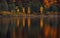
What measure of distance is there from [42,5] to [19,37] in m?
42.0

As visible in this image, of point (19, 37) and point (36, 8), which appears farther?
point (36, 8)

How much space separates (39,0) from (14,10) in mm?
11909

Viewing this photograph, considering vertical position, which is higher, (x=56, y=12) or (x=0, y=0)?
(x=0, y=0)

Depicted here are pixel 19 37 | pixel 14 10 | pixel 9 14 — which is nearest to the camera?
pixel 19 37

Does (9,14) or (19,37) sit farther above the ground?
(19,37)

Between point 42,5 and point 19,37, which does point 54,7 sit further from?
point 19,37

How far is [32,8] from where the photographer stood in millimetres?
54812

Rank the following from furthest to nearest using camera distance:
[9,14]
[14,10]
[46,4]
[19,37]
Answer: [46,4], [14,10], [9,14], [19,37]

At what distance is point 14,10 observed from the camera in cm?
5094

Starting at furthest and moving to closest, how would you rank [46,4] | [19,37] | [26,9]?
[46,4], [26,9], [19,37]

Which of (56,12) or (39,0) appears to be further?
(39,0)

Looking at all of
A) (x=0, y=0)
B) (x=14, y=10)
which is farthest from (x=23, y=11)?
(x=0, y=0)

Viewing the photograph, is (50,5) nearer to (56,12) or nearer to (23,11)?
(56,12)

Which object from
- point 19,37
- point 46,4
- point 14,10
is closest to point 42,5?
point 46,4
